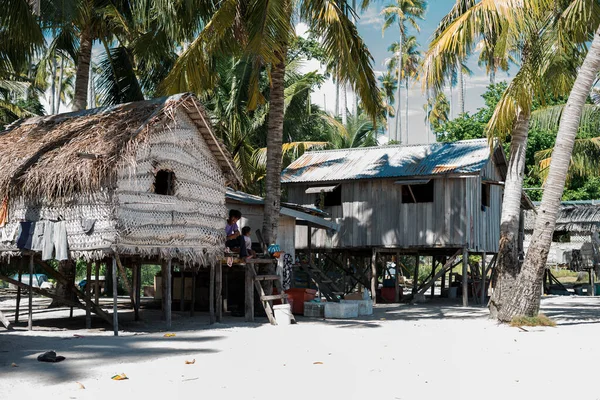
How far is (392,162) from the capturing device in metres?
27.0

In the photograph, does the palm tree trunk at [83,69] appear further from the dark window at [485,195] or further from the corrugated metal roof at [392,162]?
the dark window at [485,195]

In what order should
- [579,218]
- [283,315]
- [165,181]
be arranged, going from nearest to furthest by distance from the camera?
1. [283,315]
2. [165,181]
3. [579,218]

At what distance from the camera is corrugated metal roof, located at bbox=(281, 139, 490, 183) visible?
25234 millimetres

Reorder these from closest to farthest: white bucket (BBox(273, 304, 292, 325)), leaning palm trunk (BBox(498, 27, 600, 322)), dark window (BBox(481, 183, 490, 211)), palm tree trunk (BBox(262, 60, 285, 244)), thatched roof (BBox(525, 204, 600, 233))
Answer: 1. leaning palm trunk (BBox(498, 27, 600, 322))
2. white bucket (BBox(273, 304, 292, 325))
3. palm tree trunk (BBox(262, 60, 285, 244))
4. dark window (BBox(481, 183, 490, 211))
5. thatched roof (BBox(525, 204, 600, 233))

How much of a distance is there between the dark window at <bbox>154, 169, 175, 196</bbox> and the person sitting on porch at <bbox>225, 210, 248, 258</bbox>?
1.64 metres

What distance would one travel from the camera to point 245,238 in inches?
700

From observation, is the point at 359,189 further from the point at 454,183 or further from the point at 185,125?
the point at 185,125

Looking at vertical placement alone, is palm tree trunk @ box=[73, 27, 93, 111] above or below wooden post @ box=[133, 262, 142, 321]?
above

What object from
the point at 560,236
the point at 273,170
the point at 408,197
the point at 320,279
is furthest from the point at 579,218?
the point at 273,170

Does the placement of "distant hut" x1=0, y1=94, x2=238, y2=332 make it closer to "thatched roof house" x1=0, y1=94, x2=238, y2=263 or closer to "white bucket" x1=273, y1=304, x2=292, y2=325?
"thatched roof house" x1=0, y1=94, x2=238, y2=263

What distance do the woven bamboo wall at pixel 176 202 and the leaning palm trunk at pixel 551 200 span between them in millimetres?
6608

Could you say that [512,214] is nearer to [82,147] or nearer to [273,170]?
[273,170]

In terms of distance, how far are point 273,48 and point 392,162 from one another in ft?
36.4

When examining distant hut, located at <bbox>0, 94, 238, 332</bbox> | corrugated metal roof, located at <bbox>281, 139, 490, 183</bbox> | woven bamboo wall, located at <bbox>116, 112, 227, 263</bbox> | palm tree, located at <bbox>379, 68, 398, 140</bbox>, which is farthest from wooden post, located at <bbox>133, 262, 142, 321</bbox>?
palm tree, located at <bbox>379, 68, 398, 140</bbox>
